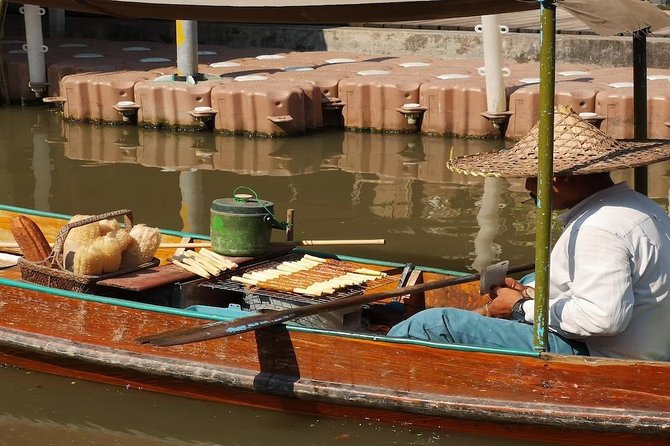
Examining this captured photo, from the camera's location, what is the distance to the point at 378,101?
14.8 metres

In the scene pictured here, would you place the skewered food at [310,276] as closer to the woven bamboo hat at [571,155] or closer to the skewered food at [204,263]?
the skewered food at [204,263]

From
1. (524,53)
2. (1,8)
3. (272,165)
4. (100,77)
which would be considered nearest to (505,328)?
(1,8)

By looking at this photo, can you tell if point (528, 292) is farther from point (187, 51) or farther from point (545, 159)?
point (187, 51)

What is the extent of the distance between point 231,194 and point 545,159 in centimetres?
684

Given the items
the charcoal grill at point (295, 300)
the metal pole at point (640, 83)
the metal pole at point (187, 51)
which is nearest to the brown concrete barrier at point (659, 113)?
the metal pole at point (187, 51)

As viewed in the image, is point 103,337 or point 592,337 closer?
point 592,337

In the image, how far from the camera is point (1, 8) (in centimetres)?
724

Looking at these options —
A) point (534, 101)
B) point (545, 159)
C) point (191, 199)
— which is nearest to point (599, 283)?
point (545, 159)

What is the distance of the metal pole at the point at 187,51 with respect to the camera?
1505cm

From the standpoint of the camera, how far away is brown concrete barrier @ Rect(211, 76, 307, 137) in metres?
14.2

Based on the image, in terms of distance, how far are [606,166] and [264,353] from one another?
81.8 inches

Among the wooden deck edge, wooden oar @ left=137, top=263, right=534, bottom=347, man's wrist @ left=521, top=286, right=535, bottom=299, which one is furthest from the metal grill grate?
man's wrist @ left=521, top=286, right=535, bottom=299

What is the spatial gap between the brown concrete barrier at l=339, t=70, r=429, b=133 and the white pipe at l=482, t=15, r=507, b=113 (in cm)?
119

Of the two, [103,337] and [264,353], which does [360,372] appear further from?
[103,337]
